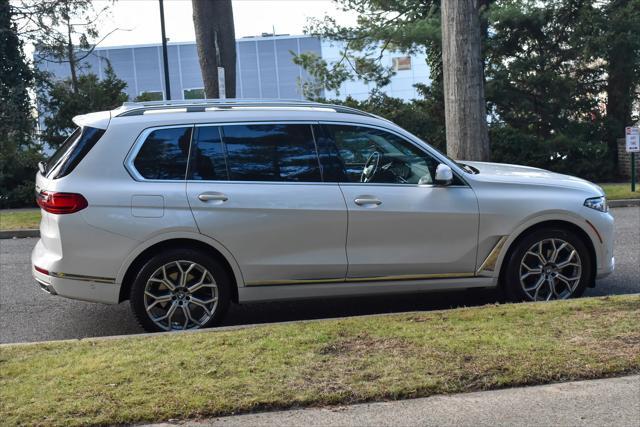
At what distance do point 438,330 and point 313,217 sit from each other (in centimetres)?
143

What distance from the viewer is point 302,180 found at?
20.0 feet

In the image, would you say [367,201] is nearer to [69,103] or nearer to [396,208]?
[396,208]

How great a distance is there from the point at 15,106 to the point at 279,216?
17275 mm

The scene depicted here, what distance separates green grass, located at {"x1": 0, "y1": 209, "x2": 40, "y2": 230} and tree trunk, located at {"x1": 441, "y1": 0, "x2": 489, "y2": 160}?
8131 mm

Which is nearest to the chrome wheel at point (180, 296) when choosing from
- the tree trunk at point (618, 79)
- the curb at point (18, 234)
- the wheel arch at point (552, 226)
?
the wheel arch at point (552, 226)

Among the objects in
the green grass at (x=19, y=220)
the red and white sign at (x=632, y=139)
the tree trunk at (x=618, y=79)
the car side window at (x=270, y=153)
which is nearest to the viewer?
the car side window at (x=270, y=153)

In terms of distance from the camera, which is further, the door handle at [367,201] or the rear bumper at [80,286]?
the door handle at [367,201]

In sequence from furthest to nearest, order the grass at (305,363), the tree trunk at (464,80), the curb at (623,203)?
the curb at (623,203) → the tree trunk at (464,80) → the grass at (305,363)

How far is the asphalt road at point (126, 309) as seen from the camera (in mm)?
6363

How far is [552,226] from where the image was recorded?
21.1ft

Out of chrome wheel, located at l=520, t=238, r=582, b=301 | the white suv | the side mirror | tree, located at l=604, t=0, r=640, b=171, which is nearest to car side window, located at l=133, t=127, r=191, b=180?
the white suv

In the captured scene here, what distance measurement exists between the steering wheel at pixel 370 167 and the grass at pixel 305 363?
1280 millimetres

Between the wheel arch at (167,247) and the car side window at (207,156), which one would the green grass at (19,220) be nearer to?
the wheel arch at (167,247)

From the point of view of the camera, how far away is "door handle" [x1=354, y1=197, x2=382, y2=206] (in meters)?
6.06
